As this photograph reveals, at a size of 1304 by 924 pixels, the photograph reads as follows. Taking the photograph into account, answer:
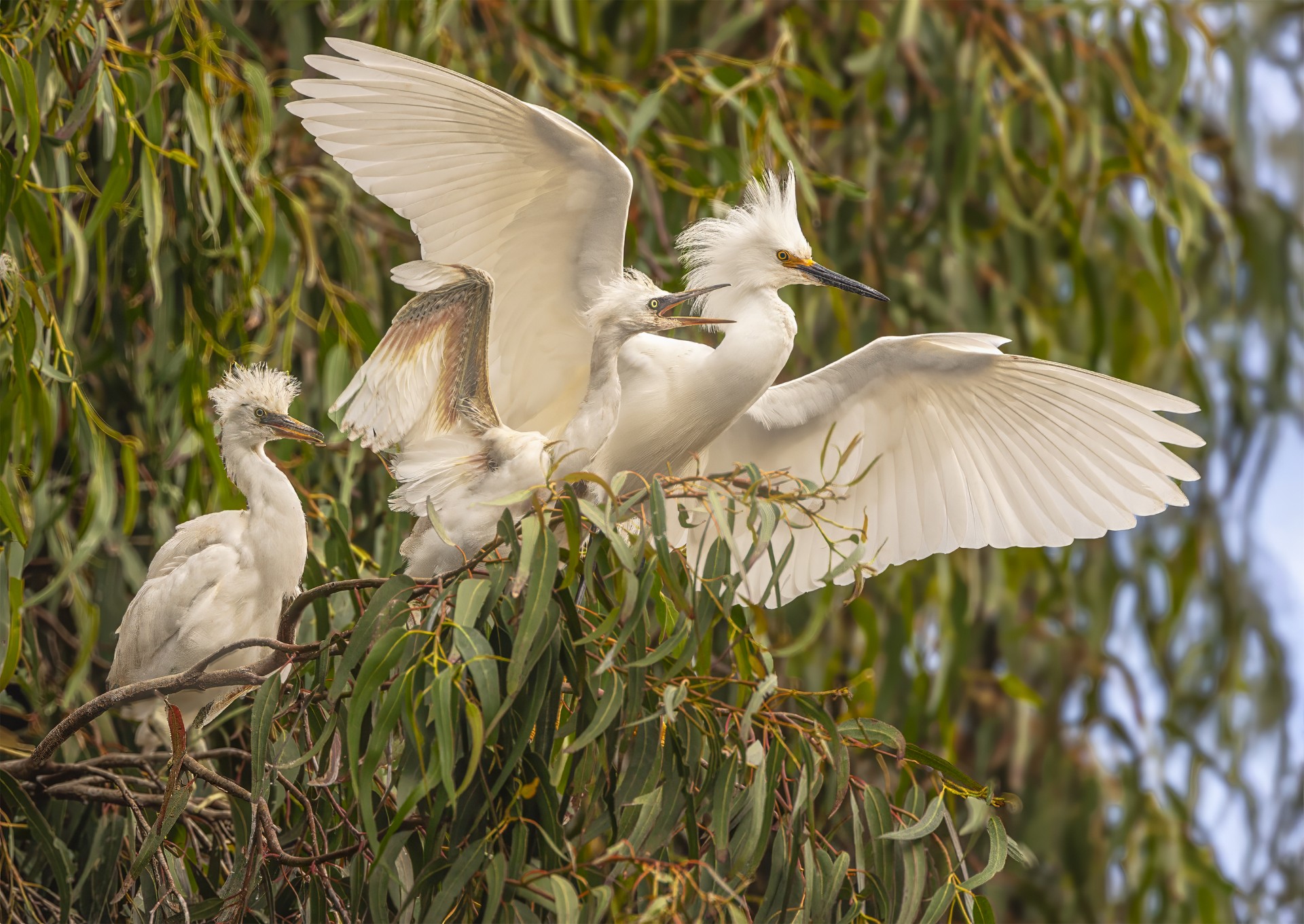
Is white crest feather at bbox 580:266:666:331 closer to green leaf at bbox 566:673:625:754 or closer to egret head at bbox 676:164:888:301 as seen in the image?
egret head at bbox 676:164:888:301

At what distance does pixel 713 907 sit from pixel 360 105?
1145mm

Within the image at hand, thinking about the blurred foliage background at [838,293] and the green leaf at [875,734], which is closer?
the green leaf at [875,734]

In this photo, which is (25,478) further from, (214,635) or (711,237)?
(711,237)

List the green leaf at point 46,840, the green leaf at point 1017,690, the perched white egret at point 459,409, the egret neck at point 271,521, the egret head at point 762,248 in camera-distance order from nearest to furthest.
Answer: the green leaf at point 46,840 → the perched white egret at point 459,409 → the egret neck at point 271,521 → the egret head at point 762,248 → the green leaf at point 1017,690

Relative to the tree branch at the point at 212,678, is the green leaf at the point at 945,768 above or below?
above

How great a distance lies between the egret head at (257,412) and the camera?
204cm

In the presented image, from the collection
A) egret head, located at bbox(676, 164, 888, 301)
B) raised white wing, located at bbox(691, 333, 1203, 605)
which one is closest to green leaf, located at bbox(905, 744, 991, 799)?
raised white wing, located at bbox(691, 333, 1203, 605)

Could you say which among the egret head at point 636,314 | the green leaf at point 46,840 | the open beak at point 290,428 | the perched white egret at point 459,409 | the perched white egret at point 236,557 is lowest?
the green leaf at point 46,840

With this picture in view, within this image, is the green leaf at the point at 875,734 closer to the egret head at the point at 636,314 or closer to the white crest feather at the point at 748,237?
the egret head at the point at 636,314

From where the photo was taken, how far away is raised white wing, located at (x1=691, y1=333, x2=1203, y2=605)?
2.22m

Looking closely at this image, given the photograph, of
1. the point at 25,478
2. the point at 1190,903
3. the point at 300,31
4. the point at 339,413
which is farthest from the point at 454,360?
the point at 1190,903

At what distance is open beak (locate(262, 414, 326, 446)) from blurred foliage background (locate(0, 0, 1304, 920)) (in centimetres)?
15

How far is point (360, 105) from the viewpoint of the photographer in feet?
6.68

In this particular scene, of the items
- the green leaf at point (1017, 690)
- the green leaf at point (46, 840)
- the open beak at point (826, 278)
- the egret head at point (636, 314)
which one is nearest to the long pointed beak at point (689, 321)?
the egret head at point (636, 314)
